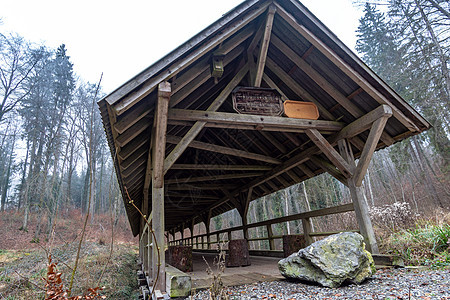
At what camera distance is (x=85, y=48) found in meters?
2.53

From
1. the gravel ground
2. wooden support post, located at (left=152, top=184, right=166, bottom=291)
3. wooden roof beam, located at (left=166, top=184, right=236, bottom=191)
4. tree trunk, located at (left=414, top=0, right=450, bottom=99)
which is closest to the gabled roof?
wooden support post, located at (left=152, top=184, right=166, bottom=291)

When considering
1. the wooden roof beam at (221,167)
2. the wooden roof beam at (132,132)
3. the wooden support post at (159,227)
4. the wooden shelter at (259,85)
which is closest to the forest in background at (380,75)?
the wooden roof beam at (132,132)

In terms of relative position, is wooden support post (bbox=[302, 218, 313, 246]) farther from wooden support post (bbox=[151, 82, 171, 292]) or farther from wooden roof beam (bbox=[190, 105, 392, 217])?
wooden support post (bbox=[151, 82, 171, 292])

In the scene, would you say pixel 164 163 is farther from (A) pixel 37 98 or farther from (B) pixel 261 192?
(A) pixel 37 98

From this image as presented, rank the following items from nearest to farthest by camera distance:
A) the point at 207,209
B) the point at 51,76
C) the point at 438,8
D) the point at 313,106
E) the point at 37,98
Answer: the point at 313,106, the point at 438,8, the point at 207,209, the point at 37,98, the point at 51,76

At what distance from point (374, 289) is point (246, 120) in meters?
2.81

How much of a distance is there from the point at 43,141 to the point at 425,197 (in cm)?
2056

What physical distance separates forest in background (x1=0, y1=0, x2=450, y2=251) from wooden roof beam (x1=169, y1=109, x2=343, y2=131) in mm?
1548

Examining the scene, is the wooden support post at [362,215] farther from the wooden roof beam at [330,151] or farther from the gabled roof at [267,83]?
the gabled roof at [267,83]

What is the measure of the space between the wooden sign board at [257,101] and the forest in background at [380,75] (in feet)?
8.07

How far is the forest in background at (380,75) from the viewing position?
848 cm

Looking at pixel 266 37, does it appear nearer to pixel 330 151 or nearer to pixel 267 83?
pixel 267 83

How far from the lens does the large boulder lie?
123 inches

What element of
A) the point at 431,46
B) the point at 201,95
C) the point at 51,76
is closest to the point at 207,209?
the point at 201,95
